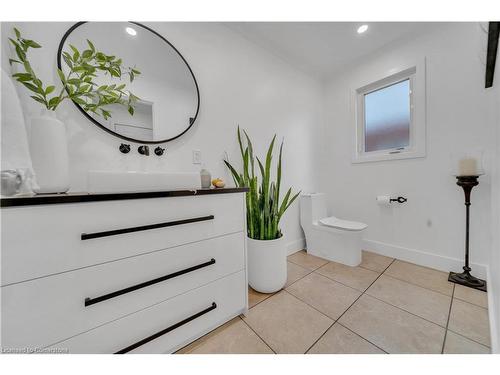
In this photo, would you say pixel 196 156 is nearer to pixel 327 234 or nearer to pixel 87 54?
pixel 87 54

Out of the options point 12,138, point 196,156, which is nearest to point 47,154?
point 12,138

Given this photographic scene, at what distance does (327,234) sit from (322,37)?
2044 millimetres

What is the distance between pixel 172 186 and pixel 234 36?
1603mm

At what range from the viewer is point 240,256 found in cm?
112

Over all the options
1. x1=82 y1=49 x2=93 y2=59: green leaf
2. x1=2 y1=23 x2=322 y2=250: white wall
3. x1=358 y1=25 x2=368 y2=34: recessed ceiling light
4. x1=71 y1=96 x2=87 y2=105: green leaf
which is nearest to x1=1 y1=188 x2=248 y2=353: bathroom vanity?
x1=2 y1=23 x2=322 y2=250: white wall

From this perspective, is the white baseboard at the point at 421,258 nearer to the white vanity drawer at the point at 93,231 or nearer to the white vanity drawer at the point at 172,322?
the white vanity drawer at the point at 172,322

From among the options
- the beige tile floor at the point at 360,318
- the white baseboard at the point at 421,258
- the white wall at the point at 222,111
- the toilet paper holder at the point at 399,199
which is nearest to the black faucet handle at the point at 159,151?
the white wall at the point at 222,111

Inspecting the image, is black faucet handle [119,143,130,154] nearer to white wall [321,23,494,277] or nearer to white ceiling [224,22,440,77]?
white ceiling [224,22,440,77]

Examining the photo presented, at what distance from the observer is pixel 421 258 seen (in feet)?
5.74

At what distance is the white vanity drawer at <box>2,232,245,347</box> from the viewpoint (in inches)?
22.7

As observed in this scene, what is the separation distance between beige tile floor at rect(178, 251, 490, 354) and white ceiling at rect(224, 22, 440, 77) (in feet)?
7.61

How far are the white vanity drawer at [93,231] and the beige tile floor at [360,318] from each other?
0.65 meters
